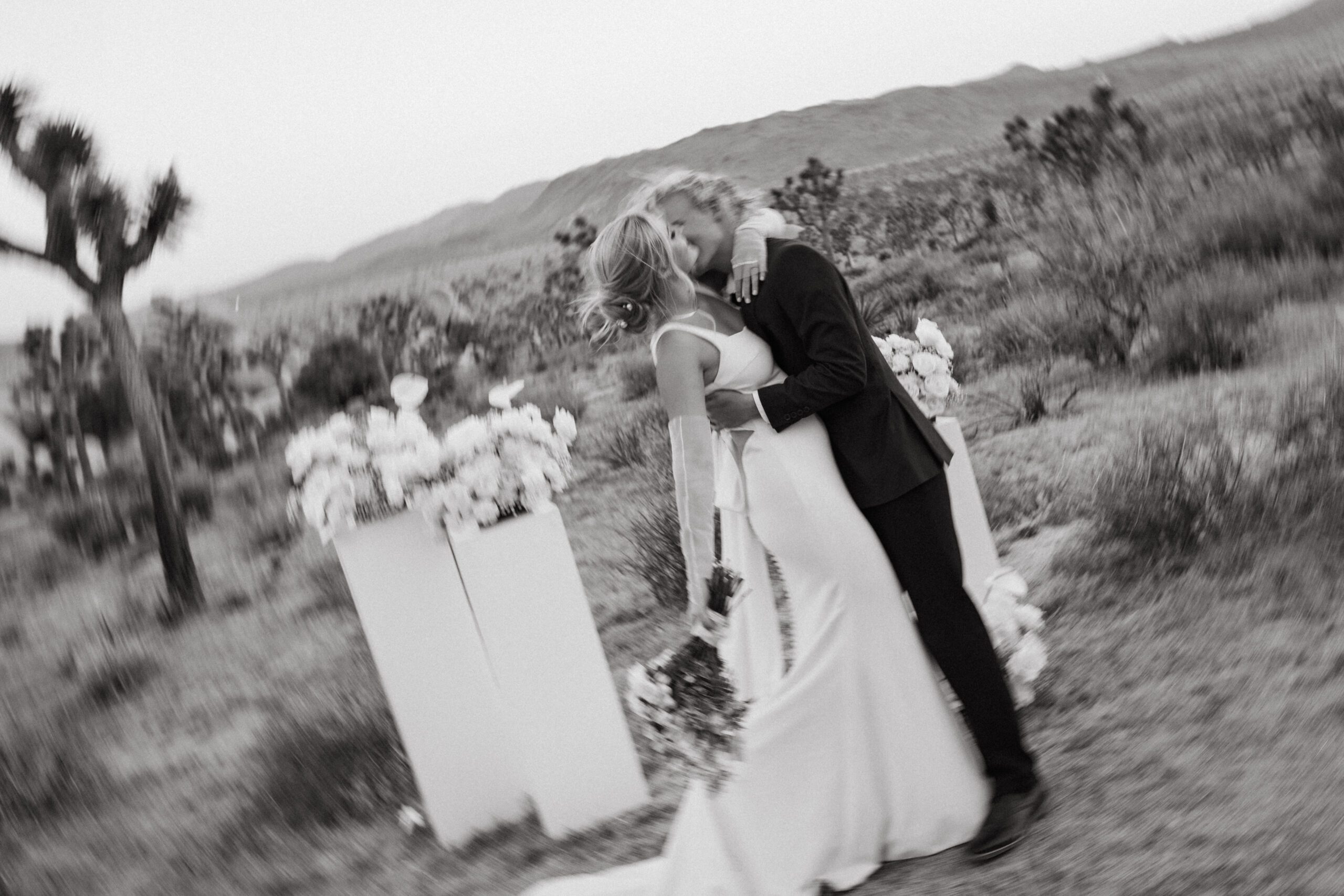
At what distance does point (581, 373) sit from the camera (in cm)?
1404

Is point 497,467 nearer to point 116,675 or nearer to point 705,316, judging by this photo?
point 705,316

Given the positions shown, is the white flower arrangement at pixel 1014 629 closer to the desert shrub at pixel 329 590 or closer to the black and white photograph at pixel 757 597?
the black and white photograph at pixel 757 597

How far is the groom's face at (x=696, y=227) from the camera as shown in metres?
2.96

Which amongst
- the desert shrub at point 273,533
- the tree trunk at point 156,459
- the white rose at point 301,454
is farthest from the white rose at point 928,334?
the desert shrub at point 273,533

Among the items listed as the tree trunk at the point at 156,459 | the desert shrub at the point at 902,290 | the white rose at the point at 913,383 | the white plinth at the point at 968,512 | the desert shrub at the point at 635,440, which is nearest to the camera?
the white plinth at the point at 968,512

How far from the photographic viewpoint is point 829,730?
301cm

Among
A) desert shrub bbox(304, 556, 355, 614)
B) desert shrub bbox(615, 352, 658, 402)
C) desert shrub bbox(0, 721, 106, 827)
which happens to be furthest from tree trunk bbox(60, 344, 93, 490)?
desert shrub bbox(0, 721, 106, 827)

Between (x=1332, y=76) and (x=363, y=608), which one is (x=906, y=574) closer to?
(x=363, y=608)

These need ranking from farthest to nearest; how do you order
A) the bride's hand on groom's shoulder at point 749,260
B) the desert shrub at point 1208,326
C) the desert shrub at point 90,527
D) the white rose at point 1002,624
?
the desert shrub at point 90,527 < the desert shrub at point 1208,326 < the white rose at point 1002,624 < the bride's hand on groom's shoulder at point 749,260

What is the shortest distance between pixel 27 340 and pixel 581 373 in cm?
624

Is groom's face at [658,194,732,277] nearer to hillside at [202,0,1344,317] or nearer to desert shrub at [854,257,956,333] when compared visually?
desert shrub at [854,257,956,333]

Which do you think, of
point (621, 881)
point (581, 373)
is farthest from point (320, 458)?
point (581, 373)

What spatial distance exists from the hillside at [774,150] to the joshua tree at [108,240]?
6553 millimetres

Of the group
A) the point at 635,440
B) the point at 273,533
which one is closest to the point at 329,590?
the point at 273,533
